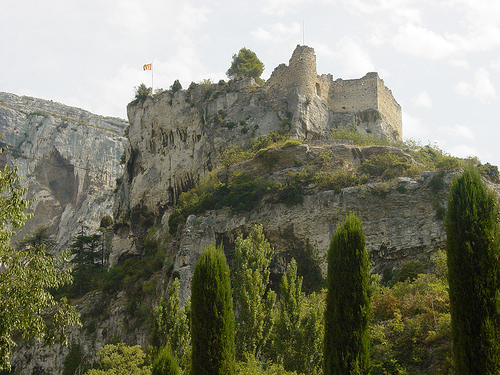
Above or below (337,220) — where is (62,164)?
above

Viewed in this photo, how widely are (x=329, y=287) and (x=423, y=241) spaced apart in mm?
16636

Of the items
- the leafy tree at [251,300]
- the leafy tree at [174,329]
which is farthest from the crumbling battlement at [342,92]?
the leafy tree at [174,329]

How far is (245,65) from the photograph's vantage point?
174ft

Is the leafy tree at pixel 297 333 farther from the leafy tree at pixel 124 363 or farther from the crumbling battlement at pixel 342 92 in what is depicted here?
the crumbling battlement at pixel 342 92

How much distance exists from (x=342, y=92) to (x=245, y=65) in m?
11.3

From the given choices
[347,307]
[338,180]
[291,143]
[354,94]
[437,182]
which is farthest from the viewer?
[354,94]

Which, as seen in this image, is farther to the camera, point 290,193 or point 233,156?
point 233,156

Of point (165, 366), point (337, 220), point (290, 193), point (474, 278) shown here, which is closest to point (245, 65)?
point (290, 193)

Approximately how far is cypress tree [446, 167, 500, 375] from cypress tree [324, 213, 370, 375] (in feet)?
7.13

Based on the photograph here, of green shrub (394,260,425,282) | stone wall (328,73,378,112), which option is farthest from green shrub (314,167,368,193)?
stone wall (328,73,378,112)

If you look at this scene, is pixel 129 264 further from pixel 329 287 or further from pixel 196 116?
pixel 329 287

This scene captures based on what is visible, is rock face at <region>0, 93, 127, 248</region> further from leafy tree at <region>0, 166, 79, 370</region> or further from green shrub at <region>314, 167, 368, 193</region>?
leafy tree at <region>0, 166, 79, 370</region>

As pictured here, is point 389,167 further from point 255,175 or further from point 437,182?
point 255,175

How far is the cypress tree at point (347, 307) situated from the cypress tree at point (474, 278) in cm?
217
